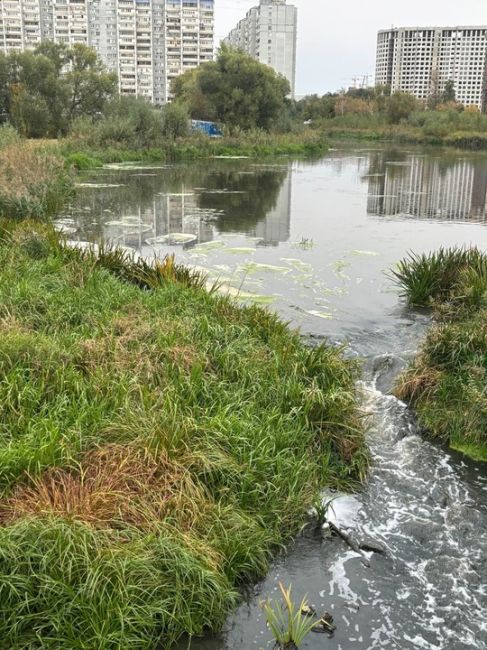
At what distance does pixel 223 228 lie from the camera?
17.4 m

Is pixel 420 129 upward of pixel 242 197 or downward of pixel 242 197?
upward

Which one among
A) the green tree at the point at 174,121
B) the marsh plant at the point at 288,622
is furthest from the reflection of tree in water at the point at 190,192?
the marsh plant at the point at 288,622

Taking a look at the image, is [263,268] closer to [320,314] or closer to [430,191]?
[320,314]

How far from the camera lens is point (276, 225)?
18297 millimetres

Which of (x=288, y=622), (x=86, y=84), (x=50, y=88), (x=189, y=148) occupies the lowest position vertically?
(x=288, y=622)

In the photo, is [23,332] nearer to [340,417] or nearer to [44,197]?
[340,417]

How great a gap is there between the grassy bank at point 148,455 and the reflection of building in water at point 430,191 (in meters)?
15.5

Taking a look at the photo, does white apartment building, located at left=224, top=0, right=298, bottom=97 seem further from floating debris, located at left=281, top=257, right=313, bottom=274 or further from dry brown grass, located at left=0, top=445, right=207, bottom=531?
dry brown grass, located at left=0, top=445, right=207, bottom=531

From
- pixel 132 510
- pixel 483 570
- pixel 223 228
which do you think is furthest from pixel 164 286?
pixel 223 228

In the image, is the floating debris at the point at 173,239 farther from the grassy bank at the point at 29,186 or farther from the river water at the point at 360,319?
the grassy bank at the point at 29,186

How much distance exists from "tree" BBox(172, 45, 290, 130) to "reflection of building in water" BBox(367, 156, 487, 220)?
14.5 m

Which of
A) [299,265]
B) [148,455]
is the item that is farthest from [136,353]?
[299,265]

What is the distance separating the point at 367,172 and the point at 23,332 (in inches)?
1253

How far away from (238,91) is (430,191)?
2636 cm
